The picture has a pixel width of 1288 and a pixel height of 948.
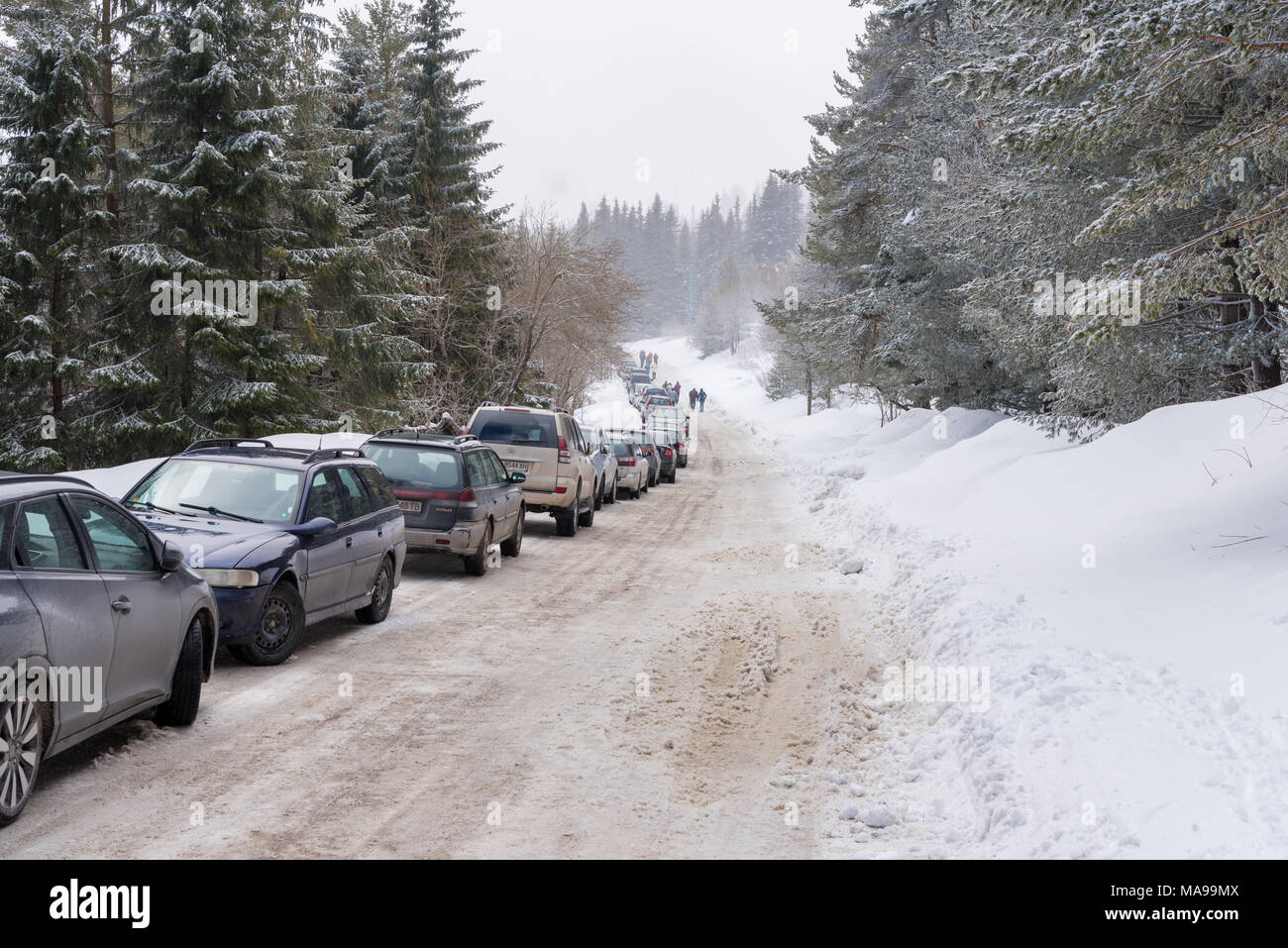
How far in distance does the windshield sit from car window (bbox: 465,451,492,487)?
4.08 metres

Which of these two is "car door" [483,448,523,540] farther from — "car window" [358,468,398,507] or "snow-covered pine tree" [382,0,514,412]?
"snow-covered pine tree" [382,0,514,412]

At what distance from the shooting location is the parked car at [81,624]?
15.2 feet

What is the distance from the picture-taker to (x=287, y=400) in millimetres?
22031

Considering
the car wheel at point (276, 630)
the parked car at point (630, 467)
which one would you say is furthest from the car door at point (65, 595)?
the parked car at point (630, 467)

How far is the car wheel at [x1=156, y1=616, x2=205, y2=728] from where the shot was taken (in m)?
6.31

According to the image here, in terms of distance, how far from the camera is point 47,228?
22.5 m

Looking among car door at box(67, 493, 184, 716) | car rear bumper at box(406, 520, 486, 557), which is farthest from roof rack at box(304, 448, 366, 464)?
car door at box(67, 493, 184, 716)

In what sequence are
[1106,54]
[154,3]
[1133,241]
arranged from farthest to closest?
[154,3], [1133,241], [1106,54]

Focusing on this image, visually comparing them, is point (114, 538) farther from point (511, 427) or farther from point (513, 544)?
point (511, 427)

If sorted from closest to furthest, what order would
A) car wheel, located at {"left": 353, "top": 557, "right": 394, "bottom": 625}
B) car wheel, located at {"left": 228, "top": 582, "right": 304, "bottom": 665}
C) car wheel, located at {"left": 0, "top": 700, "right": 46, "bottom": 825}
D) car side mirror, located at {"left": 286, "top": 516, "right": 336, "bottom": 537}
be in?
1. car wheel, located at {"left": 0, "top": 700, "right": 46, "bottom": 825}
2. car wheel, located at {"left": 228, "top": 582, "right": 304, "bottom": 665}
3. car side mirror, located at {"left": 286, "top": 516, "right": 336, "bottom": 537}
4. car wheel, located at {"left": 353, "top": 557, "right": 394, "bottom": 625}

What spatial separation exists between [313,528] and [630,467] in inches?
664

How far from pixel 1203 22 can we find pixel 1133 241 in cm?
617
